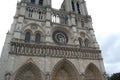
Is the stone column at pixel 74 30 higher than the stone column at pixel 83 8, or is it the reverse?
the stone column at pixel 83 8

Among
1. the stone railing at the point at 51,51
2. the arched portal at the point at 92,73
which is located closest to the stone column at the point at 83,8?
the stone railing at the point at 51,51

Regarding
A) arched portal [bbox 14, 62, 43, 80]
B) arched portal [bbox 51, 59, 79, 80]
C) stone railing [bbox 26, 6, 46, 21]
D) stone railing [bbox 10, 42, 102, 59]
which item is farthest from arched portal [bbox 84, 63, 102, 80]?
stone railing [bbox 26, 6, 46, 21]

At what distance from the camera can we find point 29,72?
679 inches

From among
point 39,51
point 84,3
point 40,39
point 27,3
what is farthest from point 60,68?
point 84,3

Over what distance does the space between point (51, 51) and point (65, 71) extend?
415 centimetres

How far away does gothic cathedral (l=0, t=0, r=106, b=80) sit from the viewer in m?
17.0

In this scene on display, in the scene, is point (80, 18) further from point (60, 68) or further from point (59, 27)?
point (60, 68)

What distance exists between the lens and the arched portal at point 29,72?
54.0 feet

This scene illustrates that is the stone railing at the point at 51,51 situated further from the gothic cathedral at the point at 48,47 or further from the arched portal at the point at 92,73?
the arched portal at the point at 92,73

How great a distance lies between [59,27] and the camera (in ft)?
75.8

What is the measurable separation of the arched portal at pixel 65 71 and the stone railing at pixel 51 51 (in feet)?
4.14

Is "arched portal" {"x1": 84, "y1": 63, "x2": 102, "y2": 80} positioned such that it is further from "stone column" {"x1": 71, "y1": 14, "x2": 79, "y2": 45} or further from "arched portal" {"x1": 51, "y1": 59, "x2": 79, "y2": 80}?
"stone column" {"x1": 71, "y1": 14, "x2": 79, "y2": 45}

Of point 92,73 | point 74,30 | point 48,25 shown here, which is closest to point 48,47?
point 48,25

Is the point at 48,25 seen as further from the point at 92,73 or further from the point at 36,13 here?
the point at 92,73
